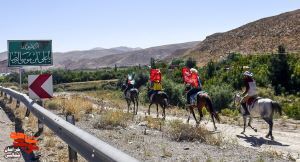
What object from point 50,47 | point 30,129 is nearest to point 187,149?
point 30,129

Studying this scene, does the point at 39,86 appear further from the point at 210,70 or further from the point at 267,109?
the point at 210,70

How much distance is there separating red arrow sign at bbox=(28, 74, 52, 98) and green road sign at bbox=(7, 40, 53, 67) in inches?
159

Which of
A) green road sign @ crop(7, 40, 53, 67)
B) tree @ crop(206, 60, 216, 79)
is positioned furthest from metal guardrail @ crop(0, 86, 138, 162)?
tree @ crop(206, 60, 216, 79)

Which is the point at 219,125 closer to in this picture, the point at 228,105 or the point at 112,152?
the point at 228,105

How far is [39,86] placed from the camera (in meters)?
14.2

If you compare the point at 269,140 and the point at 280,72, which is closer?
the point at 269,140

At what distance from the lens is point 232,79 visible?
4466cm

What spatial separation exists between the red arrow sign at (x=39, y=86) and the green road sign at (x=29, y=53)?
4.04 m

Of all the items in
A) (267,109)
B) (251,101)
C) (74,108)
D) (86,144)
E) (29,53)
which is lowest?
(74,108)

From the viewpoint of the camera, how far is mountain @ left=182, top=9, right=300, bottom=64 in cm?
8012

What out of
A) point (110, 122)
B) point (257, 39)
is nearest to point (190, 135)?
point (110, 122)

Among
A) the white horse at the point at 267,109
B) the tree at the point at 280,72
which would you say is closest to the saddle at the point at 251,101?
the white horse at the point at 267,109

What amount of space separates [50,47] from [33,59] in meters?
0.86

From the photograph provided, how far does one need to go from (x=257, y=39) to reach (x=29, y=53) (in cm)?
7368
